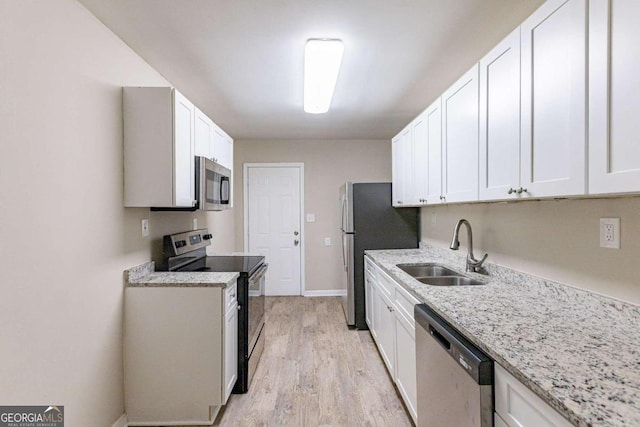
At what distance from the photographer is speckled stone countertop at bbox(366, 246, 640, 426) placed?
0.80 meters

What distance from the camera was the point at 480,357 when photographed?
1.13m

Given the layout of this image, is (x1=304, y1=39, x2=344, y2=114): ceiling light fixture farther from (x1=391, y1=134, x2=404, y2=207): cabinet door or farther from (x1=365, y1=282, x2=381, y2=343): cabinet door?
(x1=365, y1=282, x2=381, y2=343): cabinet door

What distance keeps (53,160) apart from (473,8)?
7.57ft

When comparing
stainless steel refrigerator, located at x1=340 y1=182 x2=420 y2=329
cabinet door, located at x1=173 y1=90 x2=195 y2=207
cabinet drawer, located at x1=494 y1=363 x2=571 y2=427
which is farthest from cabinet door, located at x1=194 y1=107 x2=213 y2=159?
cabinet drawer, located at x1=494 y1=363 x2=571 y2=427

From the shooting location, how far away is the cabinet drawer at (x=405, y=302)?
1922 millimetres

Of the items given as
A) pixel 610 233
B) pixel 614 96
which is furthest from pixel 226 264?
pixel 614 96

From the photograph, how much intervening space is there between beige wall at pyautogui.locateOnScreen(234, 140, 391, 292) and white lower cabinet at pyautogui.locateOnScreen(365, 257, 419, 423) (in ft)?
6.25

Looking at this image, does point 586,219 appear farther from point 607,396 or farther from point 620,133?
point 607,396

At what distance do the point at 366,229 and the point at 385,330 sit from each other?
1269 millimetres

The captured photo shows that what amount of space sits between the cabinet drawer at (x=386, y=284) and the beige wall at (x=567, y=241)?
2.37 ft

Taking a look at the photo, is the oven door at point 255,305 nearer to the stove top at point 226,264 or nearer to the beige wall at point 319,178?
the stove top at point 226,264

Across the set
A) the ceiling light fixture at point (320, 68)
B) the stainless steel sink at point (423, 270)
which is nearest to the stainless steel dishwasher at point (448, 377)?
the stainless steel sink at point (423, 270)

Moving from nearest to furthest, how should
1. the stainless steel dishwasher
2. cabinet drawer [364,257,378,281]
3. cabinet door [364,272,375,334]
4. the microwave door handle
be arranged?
1. the stainless steel dishwasher
2. the microwave door handle
3. cabinet drawer [364,257,378,281]
4. cabinet door [364,272,375,334]

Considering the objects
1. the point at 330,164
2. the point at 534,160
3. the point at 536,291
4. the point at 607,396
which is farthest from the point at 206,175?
the point at 330,164
